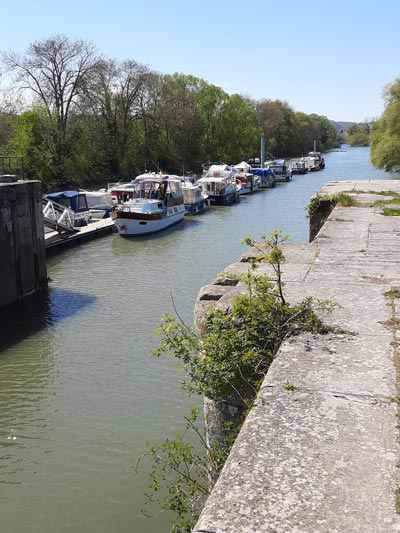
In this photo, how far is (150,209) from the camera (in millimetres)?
32906

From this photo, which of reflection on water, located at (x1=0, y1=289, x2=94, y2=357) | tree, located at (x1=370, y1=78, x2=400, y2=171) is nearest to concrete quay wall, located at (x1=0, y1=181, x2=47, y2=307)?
reflection on water, located at (x1=0, y1=289, x2=94, y2=357)

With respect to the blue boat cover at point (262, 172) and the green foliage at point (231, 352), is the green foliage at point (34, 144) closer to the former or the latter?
the blue boat cover at point (262, 172)

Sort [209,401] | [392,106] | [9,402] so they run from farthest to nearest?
1. [392,106]
2. [9,402]
3. [209,401]

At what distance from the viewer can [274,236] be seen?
5.94 meters

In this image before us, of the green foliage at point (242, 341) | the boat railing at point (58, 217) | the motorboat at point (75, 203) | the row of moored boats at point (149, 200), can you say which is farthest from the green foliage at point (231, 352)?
the motorboat at point (75, 203)

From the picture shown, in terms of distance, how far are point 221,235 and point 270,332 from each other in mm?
27252

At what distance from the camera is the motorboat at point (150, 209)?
31828 millimetres

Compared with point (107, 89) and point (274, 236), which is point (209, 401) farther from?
point (107, 89)

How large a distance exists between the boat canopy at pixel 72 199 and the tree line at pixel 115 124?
1278 centimetres

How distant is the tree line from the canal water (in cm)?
2967

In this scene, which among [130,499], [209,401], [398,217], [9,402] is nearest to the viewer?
[209,401]

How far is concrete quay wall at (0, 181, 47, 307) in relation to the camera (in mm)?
18281

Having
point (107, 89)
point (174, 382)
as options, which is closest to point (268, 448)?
point (174, 382)

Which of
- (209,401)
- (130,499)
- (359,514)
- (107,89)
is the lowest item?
(130,499)
